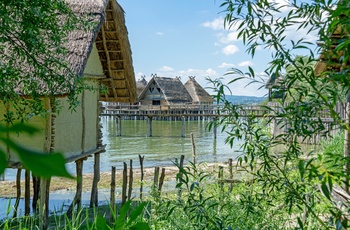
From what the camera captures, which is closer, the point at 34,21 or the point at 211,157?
the point at 34,21

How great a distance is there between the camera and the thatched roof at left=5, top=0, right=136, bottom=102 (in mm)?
8867

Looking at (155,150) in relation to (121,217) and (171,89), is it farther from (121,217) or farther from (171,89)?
(121,217)

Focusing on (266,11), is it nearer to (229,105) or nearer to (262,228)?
(229,105)

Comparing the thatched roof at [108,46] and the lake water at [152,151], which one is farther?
the lake water at [152,151]

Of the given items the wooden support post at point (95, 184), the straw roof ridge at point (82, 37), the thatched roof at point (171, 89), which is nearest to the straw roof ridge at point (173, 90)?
the thatched roof at point (171, 89)

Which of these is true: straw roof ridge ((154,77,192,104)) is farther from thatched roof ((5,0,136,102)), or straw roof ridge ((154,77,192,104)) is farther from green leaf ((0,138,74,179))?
green leaf ((0,138,74,179))

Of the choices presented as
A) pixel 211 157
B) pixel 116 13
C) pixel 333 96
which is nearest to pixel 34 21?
pixel 333 96

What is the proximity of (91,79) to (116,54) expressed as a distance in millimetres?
1113

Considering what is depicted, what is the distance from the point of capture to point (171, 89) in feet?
151

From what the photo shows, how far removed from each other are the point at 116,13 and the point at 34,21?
610cm

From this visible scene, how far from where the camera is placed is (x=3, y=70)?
4570 millimetres

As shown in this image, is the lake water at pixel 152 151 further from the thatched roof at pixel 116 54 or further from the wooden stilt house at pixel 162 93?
the wooden stilt house at pixel 162 93

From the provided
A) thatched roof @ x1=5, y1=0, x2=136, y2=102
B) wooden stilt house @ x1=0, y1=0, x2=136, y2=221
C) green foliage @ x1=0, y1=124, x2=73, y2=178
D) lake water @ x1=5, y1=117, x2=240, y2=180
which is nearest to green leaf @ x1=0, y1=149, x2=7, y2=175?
green foliage @ x1=0, y1=124, x2=73, y2=178

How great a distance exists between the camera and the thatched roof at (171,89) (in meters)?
45.2
